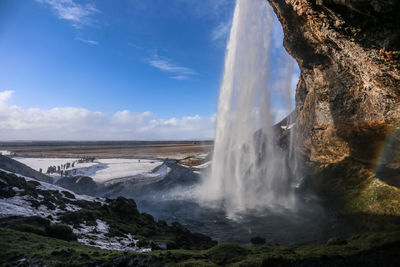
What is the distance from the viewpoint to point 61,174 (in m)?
29.1

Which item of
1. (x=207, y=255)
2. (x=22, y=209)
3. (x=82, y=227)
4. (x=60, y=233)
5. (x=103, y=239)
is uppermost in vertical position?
(x=22, y=209)

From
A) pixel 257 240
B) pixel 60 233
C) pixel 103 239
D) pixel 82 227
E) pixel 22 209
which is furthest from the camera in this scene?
pixel 257 240

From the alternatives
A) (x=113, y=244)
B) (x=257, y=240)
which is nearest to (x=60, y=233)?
(x=113, y=244)

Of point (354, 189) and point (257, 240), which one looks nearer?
point (257, 240)

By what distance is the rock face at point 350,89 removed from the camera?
7297 mm

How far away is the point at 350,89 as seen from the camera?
1410 centimetres

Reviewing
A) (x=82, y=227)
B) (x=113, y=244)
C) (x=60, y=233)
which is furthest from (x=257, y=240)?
(x=60, y=233)

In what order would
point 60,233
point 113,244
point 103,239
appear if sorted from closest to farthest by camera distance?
1. point 60,233
2. point 113,244
3. point 103,239

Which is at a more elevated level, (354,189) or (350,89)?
(350,89)

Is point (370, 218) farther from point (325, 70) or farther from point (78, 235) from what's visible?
point (78, 235)

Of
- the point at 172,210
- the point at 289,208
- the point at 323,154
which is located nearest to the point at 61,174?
the point at 172,210

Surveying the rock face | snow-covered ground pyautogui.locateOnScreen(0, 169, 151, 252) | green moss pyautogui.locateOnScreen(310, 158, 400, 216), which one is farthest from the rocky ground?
the rock face

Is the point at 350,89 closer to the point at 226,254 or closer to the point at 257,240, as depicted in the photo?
the point at 257,240

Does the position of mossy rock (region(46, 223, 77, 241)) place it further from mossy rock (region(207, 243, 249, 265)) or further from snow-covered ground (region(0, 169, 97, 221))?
mossy rock (region(207, 243, 249, 265))
